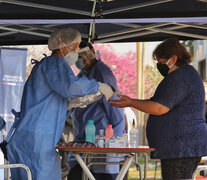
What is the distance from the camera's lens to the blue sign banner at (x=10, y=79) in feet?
31.9

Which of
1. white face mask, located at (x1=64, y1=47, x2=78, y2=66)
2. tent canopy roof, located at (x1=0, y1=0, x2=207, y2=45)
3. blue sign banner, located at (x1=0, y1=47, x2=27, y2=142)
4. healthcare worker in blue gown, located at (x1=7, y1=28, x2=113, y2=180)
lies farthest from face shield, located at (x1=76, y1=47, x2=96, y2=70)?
blue sign banner, located at (x1=0, y1=47, x2=27, y2=142)

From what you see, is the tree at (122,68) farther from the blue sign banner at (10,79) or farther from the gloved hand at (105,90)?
the gloved hand at (105,90)

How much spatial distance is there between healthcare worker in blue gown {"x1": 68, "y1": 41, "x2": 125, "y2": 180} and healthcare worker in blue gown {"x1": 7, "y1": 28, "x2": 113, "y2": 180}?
1544 millimetres

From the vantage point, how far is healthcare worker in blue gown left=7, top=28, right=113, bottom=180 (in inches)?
178

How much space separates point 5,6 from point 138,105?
2.01 metres

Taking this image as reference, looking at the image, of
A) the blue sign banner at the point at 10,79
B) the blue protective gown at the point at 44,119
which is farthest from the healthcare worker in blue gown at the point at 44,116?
the blue sign banner at the point at 10,79

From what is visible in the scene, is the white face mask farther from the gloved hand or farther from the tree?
the tree

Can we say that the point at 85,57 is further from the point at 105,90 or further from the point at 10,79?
the point at 10,79

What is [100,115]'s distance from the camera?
6246 mm

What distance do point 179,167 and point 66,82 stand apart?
1132mm

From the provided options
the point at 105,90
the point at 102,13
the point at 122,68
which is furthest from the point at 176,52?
the point at 122,68

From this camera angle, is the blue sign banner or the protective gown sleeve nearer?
the protective gown sleeve

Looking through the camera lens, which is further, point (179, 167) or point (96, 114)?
point (96, 114)

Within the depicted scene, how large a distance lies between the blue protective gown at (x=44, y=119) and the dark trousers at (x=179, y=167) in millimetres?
880
